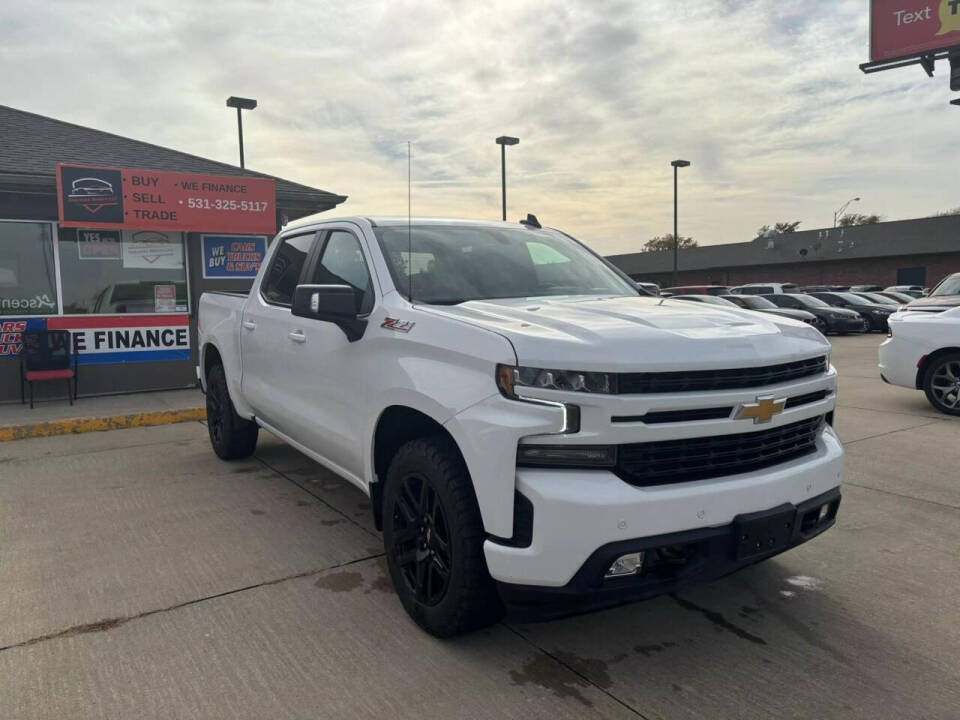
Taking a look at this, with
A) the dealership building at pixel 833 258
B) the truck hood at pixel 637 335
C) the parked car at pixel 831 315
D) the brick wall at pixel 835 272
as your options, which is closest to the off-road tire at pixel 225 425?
the truck hood at pixel 637 335

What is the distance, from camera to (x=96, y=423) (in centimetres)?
771

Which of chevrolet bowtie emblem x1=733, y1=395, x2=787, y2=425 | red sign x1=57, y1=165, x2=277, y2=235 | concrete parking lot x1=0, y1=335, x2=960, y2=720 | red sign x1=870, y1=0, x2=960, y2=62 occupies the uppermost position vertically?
red sign x1=870, y1=0, x2=960, y2=62

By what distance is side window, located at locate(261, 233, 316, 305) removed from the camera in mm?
4516

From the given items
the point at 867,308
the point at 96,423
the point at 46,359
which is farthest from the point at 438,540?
the point at 867,308

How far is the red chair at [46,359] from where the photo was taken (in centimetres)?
872

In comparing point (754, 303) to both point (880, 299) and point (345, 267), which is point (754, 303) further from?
point (345, 267)

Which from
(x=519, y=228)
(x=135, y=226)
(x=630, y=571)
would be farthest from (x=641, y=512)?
(x=135, y=226)

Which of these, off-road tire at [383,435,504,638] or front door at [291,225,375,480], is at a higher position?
front door at [291,225,375,480]

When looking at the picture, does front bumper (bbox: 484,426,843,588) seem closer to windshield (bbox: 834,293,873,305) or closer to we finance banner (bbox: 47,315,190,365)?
we finance banner (bbox: 47,315,190,365)

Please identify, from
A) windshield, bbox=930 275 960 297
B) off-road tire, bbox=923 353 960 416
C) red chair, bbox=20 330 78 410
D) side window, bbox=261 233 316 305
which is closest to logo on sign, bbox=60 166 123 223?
red chair, bbox=20 330 78 410

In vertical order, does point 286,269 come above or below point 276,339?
above

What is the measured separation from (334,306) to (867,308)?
2522 cm

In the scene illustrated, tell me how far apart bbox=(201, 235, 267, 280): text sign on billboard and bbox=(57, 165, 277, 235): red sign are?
498mm

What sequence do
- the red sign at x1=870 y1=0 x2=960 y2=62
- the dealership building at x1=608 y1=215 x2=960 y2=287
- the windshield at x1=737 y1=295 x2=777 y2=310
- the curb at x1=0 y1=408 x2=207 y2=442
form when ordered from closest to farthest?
the curb at x1=0 y1=408 x2=207 y2=442
the red sign at x1=870 y1=0 x2=960 y2=62
the windshield at x1=737 y1=295 x2=777 y2=310
the dealership building at x1=608 y1=215 x2=960 y2=287
